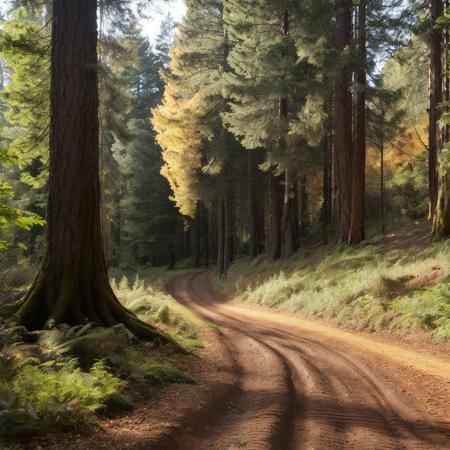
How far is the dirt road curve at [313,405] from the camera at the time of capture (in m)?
4.79

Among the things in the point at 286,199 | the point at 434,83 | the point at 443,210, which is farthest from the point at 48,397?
the point at 286,199

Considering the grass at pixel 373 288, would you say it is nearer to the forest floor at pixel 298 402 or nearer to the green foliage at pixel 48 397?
the forest floor at pixel 298 402

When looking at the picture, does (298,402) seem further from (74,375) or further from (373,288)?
(373,288)

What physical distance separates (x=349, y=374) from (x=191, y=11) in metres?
26.5

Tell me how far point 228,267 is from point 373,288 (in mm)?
18229

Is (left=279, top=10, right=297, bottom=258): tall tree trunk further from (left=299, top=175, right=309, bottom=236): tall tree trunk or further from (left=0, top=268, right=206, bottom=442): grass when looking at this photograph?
(left=0, top=268, right=206, bottom=442): grass

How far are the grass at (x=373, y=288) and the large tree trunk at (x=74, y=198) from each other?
635 centimetres

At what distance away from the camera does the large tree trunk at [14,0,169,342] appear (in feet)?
26.3

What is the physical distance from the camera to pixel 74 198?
26.7ft

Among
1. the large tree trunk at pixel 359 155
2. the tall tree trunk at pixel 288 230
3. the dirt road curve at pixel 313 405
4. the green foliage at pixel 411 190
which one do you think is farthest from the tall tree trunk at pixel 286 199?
the dirt road curve at pixel 313 405

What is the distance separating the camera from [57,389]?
480cm

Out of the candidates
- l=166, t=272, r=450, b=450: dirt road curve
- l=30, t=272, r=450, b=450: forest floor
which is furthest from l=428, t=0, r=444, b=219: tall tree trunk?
l=166, t=272, r=450, b=450: dirt road curve

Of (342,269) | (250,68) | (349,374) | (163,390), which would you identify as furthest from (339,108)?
(163,390)

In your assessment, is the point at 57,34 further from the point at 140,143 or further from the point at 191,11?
the point at 140,143
